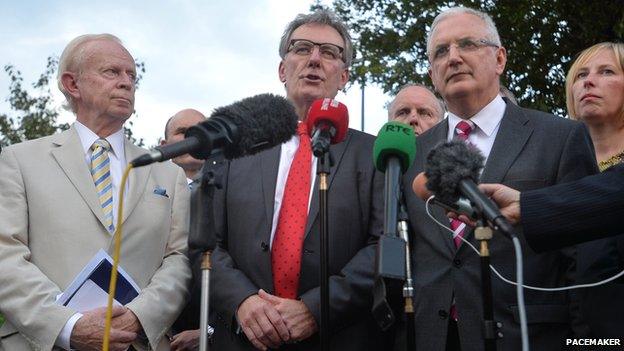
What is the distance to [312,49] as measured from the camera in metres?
5.62

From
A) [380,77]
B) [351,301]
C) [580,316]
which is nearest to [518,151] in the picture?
[580,316]

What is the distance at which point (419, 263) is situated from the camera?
4.67 metres

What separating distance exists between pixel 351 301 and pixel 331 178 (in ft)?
2.63

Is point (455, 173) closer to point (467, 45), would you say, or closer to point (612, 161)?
point (467, 45)

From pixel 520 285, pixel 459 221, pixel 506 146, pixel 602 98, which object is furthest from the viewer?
pixel 602 98

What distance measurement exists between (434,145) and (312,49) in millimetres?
1229

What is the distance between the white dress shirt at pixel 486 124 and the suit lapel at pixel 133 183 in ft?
6.28

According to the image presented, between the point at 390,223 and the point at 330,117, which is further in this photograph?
the point at 330,117

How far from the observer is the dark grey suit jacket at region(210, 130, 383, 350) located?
4727 mm

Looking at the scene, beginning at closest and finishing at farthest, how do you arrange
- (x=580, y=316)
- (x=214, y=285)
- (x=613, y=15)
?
(x=580, y=316), (x=214, y=285), (x=613, y=15)

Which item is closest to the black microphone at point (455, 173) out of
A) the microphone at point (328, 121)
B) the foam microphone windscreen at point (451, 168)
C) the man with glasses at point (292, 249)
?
the foam microphone windscreen at point (451, 168)

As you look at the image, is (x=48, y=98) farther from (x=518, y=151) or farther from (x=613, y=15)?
(x=518, y=151)

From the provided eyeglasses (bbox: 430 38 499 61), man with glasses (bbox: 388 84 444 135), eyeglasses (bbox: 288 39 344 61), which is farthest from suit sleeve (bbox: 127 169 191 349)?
man with glasses (bbox: 388 84 444 135)

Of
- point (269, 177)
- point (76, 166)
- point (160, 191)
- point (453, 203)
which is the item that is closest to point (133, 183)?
point (160, 191)
